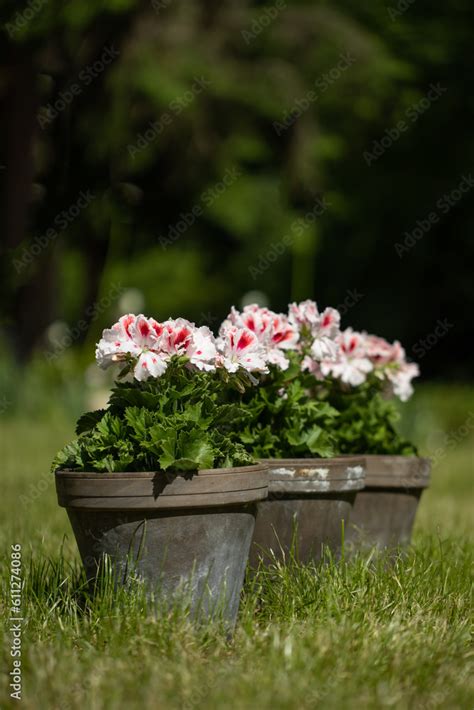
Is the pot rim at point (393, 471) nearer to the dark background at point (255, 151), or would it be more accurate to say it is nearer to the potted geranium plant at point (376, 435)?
the potted geranium plant at point (376, 435)

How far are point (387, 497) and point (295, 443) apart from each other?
2.87 ft

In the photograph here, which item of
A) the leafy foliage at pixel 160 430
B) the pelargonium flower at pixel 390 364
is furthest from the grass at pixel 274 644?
the pelargonium flower at pixel 390 364

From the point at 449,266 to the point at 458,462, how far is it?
8.79 m

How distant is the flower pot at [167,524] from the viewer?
3029mm

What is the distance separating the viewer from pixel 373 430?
4609 millimetres

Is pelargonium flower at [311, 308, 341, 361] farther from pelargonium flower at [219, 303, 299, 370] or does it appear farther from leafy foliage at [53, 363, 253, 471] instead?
leafy foliage at [53, 363, 253, 471]

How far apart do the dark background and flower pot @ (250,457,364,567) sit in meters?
5.56

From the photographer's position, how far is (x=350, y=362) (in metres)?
4.44

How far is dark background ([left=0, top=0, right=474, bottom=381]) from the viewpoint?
11.9m

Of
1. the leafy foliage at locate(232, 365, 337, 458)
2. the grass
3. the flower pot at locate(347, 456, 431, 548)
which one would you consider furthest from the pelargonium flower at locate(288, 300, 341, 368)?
the grass

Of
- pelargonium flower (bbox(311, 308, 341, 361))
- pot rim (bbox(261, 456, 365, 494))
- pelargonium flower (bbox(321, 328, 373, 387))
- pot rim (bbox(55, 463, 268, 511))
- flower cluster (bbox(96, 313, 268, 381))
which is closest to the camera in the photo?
pot rim (bbox(55, 463, 268, 511))

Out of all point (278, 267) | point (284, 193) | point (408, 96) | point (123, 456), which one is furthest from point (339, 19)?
point (123, 456)

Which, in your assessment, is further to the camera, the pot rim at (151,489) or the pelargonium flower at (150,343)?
the pelargonium flower at (150,343)

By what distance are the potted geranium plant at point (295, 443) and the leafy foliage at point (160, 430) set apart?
31 centimetres
